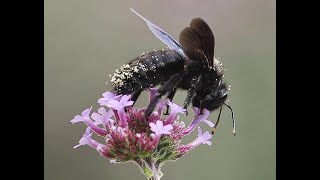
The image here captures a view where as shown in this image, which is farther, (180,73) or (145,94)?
(145,94)

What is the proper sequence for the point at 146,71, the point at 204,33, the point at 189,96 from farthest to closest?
the point at 189,96 < the point at 146,71 < the point at 204,33

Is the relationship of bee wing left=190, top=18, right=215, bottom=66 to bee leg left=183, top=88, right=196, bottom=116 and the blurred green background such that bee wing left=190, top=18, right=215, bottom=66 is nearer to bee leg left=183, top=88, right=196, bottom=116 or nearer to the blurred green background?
bee leg left=183, top=88, right=196, bottom=116

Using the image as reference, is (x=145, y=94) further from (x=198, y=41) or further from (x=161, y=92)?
(x=198, y=41)

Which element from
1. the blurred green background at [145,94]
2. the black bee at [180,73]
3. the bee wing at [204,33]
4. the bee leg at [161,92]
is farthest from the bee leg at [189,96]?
the blurred green background at [145,94]

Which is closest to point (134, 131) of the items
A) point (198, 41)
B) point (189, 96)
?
point (189, 96)

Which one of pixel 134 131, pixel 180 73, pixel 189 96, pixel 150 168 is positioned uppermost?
pixel 180 73

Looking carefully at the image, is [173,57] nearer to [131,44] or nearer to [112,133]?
[112,133]

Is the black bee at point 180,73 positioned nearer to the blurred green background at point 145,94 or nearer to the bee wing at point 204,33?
the bee wing at point 204,33

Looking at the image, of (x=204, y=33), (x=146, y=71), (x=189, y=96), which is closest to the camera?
(x=204, y=33)
